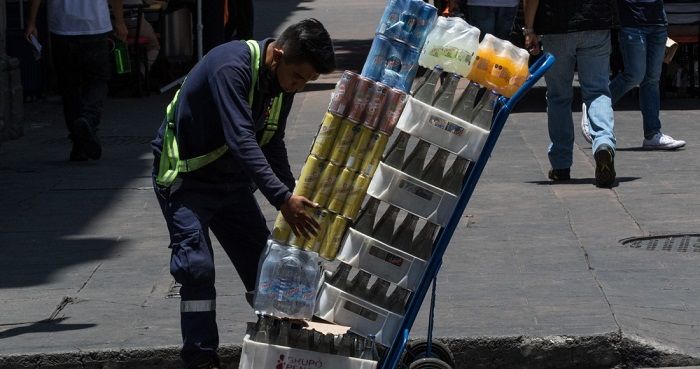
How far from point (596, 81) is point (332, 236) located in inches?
224

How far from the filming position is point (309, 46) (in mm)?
5270

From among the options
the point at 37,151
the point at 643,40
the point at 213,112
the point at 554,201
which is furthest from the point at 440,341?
the point at 37,151

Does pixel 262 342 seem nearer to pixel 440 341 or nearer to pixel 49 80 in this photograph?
pixel 440 341

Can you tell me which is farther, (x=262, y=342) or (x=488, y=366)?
(x=488, y=366)

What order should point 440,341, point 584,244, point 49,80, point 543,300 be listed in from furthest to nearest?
point 49,80
point 584,244
point 543,300
point 440,341

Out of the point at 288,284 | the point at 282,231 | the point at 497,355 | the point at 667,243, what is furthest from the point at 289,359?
the point at 667,243

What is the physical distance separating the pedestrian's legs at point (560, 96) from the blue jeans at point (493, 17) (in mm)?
2964

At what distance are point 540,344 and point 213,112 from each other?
74.7 inches

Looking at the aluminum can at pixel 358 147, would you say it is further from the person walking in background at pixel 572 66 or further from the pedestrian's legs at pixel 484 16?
the pedestrian's legs at pixel 484 16

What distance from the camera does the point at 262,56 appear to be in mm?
5496

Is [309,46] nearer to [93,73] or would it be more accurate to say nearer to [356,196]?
[356,196]

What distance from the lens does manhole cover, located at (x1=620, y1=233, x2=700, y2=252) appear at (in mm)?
8375

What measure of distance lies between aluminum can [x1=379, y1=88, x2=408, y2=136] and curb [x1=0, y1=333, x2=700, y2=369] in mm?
1510

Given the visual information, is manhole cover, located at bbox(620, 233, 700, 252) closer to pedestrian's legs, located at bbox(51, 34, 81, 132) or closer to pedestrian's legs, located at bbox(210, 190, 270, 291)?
pedestrian's legs, located at bbox(210, 190, 270, 291)
